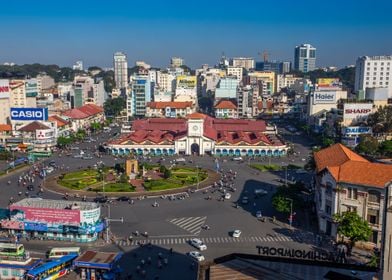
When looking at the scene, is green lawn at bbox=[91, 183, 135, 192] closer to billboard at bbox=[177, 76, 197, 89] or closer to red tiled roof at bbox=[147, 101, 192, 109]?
red tiled roof at bbox=[147, 101, 192, 109]

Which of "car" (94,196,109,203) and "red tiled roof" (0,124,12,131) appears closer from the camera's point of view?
"car" (94,196,109,203)

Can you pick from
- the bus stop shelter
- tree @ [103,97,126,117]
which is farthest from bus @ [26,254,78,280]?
tree @ [103,97,126,117]

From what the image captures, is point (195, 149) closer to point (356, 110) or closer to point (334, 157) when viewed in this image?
point (356, 110)

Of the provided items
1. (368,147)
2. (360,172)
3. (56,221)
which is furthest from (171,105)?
(360,172)

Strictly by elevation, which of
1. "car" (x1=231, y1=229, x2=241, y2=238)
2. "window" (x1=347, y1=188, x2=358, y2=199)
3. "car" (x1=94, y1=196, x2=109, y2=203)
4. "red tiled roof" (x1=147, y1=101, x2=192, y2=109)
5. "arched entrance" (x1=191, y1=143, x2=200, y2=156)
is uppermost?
"red tiled roof" (x1=147, y1=101, x2=192, y2=109)

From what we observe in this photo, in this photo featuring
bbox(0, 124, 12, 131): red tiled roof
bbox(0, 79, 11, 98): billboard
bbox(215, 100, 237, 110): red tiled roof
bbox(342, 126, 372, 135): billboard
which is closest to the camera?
bbox(342, 126, 372, 135): billboard

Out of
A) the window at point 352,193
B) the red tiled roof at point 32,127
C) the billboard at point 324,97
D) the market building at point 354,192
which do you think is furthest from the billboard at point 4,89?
the window at point 352,193

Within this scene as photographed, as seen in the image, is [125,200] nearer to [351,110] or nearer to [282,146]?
[282,146]

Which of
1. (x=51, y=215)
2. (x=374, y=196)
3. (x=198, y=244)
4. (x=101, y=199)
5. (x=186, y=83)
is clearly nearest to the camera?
(x=198, y=244)
